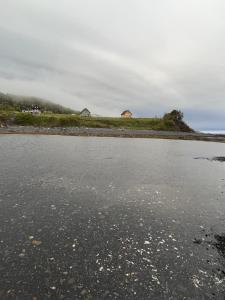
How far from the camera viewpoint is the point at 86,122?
141000 mm

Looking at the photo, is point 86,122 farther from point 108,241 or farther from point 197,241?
point 197,241

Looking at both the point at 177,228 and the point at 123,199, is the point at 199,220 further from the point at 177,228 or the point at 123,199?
the point at 123,199

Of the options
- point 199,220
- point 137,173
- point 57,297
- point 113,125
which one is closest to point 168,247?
point 199,220

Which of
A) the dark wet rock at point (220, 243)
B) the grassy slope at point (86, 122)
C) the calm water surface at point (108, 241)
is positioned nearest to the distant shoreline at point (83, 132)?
the grassy slope at point (86, 122)

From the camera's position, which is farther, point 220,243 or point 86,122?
point 86,122

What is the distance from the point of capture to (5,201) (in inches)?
704

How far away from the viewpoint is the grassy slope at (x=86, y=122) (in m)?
129

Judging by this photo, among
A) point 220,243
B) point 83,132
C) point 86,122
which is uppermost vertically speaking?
point 86,122

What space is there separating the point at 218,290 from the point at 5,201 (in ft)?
48.4

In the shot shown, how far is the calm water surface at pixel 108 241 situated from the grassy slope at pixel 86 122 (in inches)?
4344

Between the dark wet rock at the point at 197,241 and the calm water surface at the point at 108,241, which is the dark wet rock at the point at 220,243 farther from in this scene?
the dark wet rock at the point at 197,241

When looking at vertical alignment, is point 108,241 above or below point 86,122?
below

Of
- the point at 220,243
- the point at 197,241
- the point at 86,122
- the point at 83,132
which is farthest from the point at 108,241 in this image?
the point at 86,122

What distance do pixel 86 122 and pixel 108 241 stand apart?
130m
